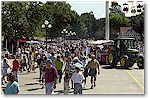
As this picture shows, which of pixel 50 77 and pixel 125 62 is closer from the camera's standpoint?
pixel 50 77

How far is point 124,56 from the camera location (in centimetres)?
2917

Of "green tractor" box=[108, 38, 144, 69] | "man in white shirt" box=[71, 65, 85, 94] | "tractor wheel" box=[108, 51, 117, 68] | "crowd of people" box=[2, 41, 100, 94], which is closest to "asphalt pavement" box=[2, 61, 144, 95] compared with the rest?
"crowd of people" box=[2, 41, 100, 94]

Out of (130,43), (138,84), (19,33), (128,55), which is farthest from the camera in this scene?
(19,33)

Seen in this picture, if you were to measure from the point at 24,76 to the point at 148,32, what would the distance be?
13.6 m

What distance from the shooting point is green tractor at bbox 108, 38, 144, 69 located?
2891 cm

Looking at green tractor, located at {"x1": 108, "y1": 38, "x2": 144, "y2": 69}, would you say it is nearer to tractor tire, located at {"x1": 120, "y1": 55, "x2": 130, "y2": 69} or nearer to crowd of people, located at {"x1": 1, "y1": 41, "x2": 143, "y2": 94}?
tractor tire, located at {"x1": 120, "y1": 55, "x2": 130, "y2": 69}

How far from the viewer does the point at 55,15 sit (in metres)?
103

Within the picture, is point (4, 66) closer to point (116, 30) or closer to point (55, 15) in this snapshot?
point (55, 15)

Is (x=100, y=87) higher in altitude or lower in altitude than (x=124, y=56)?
lower

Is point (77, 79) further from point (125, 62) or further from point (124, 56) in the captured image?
Result: point (124, 56)

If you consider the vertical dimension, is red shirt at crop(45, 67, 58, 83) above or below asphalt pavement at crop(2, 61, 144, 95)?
above

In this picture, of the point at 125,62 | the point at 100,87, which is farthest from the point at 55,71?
the point at 125,62

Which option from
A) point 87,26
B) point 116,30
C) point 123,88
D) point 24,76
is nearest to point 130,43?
point 24,76

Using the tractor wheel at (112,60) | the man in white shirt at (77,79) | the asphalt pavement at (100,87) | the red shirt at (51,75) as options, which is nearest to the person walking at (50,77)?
the red shirt at (51,75)
